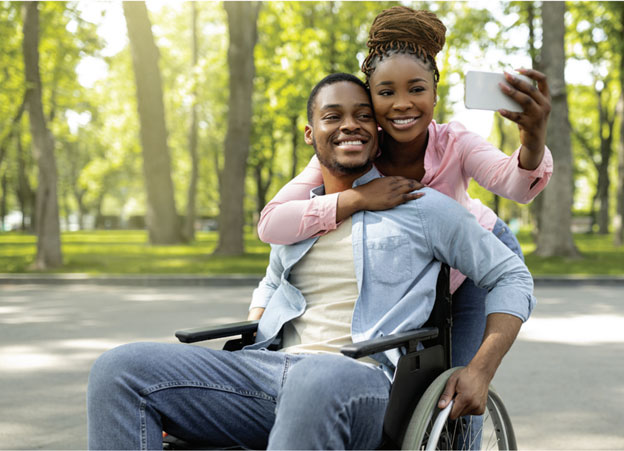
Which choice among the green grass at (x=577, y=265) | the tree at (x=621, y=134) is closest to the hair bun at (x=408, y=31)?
the green grass at (x=577, y=265)

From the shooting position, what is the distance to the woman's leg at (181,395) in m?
2.14

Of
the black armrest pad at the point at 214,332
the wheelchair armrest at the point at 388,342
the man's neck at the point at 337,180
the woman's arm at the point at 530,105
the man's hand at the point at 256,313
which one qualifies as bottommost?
the black armrest pad at the point at 214,332

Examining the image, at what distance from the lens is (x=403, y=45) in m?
2.57

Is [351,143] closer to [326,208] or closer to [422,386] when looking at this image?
[326,208]

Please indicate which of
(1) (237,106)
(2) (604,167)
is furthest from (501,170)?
(2) (604,167)

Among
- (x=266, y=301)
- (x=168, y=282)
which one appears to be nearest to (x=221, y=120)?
(x=168, y=282)

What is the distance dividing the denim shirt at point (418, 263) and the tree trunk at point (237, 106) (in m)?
14.5

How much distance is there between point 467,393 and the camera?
221 centimetres

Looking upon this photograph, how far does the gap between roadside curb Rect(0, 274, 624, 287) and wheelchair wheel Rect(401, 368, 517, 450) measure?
31.0 ft

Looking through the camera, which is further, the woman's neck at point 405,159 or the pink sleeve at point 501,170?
the woman's neck at point 405,159

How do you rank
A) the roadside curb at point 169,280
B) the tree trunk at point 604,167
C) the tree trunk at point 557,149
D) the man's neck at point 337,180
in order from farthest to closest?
the tree trunk at point 604,167 < the tree trunk at point 557,149 < the roadside curb at point 169,280 < the man's neck at point 337,180

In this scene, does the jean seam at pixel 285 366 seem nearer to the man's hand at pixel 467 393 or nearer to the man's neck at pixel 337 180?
the man's hand at pixel 467 393

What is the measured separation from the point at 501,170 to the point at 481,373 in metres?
0.73

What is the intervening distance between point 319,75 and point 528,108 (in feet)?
61.4
